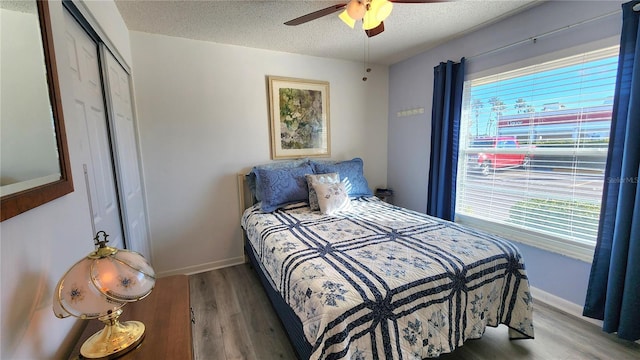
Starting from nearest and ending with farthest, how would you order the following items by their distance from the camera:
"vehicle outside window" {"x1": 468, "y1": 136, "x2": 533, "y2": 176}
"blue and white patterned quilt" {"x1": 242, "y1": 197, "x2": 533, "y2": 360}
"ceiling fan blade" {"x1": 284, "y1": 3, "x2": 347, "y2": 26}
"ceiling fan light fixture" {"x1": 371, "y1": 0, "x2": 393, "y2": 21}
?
1. "blue and white patterned quilt" {"x1": 242, "y1": 197, "x2": 533, "y2": 360}
2. "ceiling fan light fixture" {"x1": 371, "y1": 0, "x2": 393, "y2": 21}
3. "ceiling fan blade" {"x1": 284, "y1": 3, "x2": 347, "y2": 26}
4. "vehicle outside window" {"x1": 468, "y1": 136, "x2": 533, "y2": 176}

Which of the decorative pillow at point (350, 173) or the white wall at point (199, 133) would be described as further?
the decorative pillow at point (350, 173)

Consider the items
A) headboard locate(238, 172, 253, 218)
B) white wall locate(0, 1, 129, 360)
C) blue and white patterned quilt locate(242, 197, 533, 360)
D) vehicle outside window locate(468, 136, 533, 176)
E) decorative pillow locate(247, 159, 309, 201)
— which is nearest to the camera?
white wall locate(0, 1, 129, 360)

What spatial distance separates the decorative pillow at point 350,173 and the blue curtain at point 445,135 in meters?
0.77

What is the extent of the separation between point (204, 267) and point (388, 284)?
2.27 m

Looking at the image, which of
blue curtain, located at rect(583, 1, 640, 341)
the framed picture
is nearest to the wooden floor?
blue curtain, located at rect(583, 1, 640, 341)

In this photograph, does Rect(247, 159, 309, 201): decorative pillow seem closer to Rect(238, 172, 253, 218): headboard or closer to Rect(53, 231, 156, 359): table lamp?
Rect(238, 172, 253, 218): headboard

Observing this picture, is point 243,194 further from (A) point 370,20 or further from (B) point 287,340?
(A) point 370,20

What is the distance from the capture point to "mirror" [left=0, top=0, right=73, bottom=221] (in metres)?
0.57

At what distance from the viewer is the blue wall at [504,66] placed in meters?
1.83

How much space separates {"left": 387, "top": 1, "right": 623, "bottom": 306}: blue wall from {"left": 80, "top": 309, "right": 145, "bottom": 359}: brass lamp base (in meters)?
2.77

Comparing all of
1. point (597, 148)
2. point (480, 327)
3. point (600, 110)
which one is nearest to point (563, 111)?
point (600, 110)

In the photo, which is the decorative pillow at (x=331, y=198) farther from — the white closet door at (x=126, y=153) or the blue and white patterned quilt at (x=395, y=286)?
the white closet door at (x=126, y=153)

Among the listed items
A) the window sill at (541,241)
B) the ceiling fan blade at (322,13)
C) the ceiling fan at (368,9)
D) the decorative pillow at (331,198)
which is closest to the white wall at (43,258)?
the ceiling fan blade at (322,13)

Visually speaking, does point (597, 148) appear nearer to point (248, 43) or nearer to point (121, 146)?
point (248, 43)
